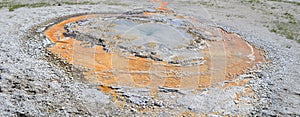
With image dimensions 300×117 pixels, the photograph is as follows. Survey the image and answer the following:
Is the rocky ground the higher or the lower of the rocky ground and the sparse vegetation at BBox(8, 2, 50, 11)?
the lower

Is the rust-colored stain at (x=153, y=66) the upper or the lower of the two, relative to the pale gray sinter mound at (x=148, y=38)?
lower

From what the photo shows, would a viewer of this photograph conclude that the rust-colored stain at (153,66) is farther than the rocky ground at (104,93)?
Yes

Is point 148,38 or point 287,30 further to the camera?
point 287,30

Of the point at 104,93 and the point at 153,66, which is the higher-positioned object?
the point at 153,66

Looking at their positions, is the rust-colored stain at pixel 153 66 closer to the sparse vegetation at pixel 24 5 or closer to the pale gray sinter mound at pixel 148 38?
the pale gray sinter mound at pixel 148 38

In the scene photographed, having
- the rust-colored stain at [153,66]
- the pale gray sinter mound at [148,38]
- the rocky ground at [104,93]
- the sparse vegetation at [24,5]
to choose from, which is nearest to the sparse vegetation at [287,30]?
the rocky ground at [104,93]

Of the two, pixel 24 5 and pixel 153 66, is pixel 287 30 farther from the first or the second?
pixel 24 5

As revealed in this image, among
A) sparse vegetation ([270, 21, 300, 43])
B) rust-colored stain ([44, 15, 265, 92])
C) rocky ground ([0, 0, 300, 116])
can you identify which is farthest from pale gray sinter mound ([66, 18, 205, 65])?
sparse vegetation ([270, 21, 300, 43])

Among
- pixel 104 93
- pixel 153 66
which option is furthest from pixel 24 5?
pixel 104 93

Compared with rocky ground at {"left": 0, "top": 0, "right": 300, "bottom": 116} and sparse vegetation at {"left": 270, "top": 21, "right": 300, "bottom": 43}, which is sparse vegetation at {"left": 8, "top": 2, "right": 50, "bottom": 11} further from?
sparse vegetation at {"left": 270, "top": 21, "right": 300, "bottom": 43}
